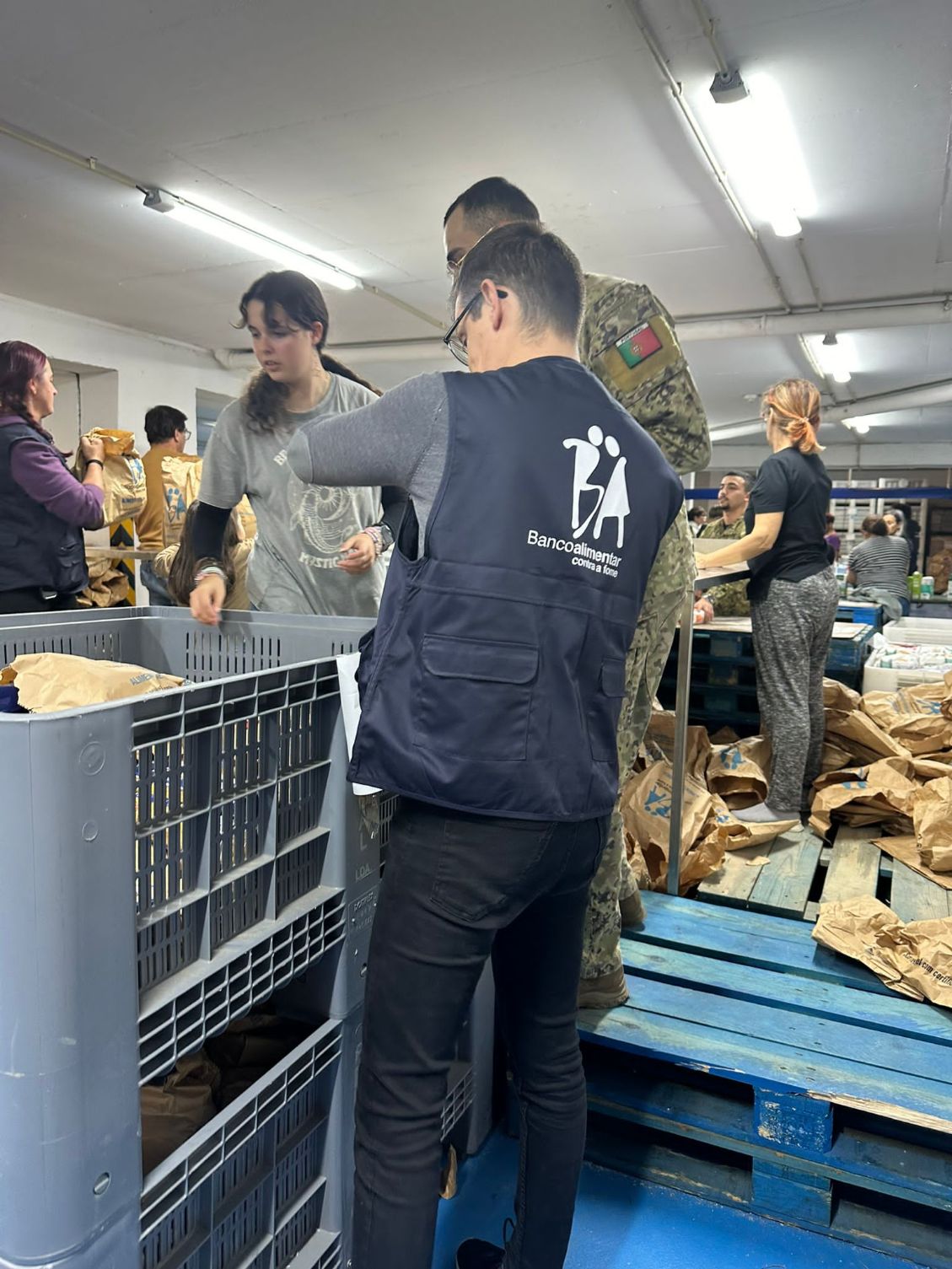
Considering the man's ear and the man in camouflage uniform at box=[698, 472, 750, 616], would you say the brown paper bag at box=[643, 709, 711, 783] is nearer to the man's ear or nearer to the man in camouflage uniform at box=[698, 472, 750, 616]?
the man in camouflage uniform at box=[698, 472, 750, 616]

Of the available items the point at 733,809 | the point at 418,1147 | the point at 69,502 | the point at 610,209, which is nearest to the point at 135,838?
the point at 418,1147

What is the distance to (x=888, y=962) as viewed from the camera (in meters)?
1.92

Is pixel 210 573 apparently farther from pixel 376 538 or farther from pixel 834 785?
pixel 834 785

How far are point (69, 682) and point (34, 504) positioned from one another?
1664 millimetres

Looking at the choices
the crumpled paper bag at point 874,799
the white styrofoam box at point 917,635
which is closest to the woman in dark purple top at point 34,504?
the crumpled paper bag at point 874,799

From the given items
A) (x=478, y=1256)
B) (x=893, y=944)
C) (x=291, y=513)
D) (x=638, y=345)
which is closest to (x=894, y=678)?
(x=893, y=944)

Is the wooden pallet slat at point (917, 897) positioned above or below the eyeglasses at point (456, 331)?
below

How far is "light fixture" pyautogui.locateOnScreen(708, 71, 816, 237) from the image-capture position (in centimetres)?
394

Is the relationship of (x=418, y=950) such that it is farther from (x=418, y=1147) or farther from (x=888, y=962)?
(x=888, y=962)

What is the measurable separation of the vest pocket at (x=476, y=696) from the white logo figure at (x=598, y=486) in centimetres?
18

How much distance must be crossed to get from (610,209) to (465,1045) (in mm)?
5314

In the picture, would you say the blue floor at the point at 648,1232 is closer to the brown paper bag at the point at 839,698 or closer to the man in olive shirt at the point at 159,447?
the brown paper bag at the point at 839,698

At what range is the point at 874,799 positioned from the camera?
284 cm

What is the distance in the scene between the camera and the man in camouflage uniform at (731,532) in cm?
428
